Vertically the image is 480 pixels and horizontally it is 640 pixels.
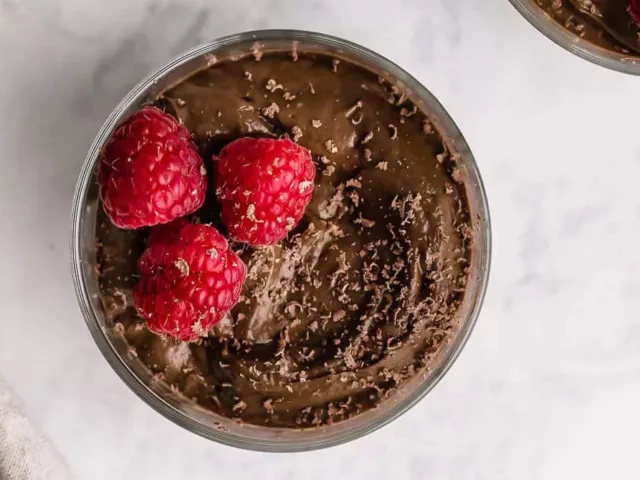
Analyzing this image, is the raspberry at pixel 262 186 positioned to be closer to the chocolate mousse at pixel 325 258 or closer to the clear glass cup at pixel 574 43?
the chocolate mousse at pixel 325 258

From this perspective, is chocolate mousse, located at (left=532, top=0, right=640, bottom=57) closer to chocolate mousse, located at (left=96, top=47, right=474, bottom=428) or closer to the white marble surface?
the white marble surface

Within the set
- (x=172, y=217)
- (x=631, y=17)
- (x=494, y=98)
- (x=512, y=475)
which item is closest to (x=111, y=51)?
(x=172, y=217)

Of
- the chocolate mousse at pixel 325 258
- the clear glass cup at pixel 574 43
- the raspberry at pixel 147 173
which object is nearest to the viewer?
the raspberry at pixel 147 173

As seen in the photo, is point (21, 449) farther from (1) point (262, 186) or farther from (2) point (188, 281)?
(1) point (262, 186)

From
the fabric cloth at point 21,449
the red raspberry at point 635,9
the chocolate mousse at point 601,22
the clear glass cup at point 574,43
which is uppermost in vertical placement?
the chocolate mousse at point 601,22

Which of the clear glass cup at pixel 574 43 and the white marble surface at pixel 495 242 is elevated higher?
the clear glass cup at pixel 574 43

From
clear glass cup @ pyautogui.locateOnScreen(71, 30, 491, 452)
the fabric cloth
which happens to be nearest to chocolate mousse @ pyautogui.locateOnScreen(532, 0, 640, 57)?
clear glass cup @ pyautogui.locateOnScreen(71, 30, 491, 452)

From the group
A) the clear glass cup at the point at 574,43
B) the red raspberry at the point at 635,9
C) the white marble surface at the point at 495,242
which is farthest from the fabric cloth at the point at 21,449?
the red raspberry at the point at 635,9
